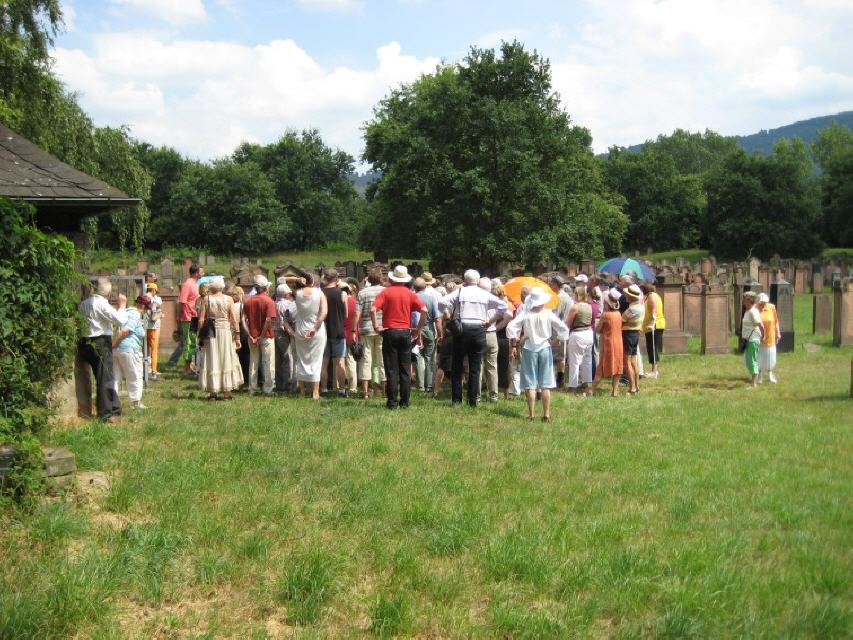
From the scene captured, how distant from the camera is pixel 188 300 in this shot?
50.0ft

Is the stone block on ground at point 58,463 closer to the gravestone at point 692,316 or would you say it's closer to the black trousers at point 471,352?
the black trousers at point 471,352

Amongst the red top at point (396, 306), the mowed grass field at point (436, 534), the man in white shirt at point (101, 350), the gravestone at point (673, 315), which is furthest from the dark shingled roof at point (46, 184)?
the gravestone at point (673, 315)

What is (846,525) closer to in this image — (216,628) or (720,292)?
(216,628)

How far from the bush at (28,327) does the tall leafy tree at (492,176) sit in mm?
28827

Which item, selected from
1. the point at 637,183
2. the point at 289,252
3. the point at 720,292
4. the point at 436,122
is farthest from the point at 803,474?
the point at 637,183

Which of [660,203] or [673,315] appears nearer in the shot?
[673,315]

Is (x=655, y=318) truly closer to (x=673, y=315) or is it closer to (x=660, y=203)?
(x=673, y=315)

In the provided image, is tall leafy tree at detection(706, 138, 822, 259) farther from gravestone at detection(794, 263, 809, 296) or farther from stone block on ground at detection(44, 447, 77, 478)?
stone block on ground at detection(44, 447, 77, 478)

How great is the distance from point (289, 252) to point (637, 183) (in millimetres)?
33653

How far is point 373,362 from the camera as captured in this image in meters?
13.3

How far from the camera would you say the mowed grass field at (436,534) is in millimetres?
4910

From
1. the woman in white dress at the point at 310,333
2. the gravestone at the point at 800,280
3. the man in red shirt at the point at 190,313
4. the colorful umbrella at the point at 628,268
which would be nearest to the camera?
the woman in white dress at the point at 310,333

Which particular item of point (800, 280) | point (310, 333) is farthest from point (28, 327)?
point (800, 280)

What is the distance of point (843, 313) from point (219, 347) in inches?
589
